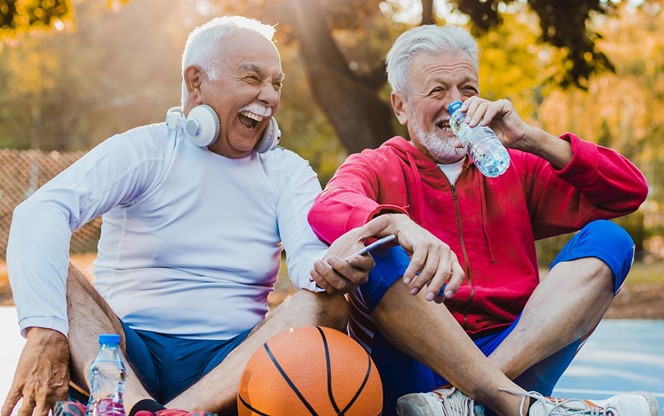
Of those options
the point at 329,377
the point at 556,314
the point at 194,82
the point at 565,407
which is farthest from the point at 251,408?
the point at 194,82

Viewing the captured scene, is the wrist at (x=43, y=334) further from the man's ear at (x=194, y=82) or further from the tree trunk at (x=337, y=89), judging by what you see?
the tree trunk at (x=337, y=89)

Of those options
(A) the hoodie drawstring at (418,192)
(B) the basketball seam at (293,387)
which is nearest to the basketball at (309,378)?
(B) the basketball seam at (293,387)

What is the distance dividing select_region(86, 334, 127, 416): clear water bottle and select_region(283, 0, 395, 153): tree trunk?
9.57m

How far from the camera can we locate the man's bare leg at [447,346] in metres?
3.27

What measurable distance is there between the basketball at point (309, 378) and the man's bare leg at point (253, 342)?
0.14 m

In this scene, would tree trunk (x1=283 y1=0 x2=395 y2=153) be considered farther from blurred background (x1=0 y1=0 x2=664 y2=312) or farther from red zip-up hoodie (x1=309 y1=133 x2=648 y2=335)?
red zip-up hoodie (x1=309 y1=133 x2=648 y2=335)

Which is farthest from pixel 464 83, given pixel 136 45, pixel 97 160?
pixel 136 45

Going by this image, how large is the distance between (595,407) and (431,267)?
814 mm

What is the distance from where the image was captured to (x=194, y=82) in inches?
156

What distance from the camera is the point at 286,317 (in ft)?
11.1

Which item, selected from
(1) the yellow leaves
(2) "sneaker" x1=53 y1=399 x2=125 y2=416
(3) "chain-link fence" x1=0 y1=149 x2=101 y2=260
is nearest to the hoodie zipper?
(2) "sneaker" x1=53 y1=399 x2=125 y2=416

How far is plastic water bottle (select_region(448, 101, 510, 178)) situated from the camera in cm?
356

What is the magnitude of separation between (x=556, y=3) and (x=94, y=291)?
909 centimetres

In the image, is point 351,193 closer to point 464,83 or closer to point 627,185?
point 464,83
